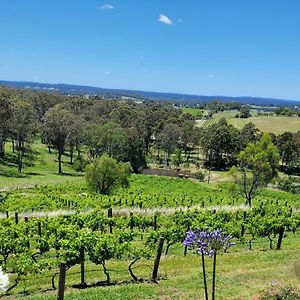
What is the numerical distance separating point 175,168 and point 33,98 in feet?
141

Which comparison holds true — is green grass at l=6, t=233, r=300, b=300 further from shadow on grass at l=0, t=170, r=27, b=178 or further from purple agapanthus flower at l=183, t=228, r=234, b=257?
shadow on grass at l=0, t=170, r=27, b=178

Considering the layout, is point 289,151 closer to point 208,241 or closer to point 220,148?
point 220,148

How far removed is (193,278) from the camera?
15047 mm

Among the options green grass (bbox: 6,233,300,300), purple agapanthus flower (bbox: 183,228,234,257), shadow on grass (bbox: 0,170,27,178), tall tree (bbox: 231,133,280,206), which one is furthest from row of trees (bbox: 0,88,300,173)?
purple agapanthus flower (bbox: 183,228,234,257)

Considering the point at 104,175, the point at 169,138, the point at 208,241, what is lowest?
the point at 169,138

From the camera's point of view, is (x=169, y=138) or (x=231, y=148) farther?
(x=169, y=138)

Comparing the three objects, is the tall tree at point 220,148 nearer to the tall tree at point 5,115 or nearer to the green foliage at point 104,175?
the tall tree at point 5,115

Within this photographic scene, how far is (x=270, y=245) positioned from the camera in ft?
70.4

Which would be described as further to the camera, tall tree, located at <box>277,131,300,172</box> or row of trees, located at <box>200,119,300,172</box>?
row of trees, located at <box>200,119,300,172</box>

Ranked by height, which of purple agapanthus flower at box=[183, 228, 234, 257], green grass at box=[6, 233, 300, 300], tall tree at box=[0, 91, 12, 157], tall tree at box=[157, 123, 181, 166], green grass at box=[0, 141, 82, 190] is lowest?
green grass at box=[0, 141, 82, 190]

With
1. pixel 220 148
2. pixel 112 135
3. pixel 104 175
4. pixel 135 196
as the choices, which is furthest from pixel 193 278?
pixel 220 148

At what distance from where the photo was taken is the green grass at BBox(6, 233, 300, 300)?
13.4 meters

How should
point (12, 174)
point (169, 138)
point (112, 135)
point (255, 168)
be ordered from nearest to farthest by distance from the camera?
point (255, 168) → point (12, 174) → point (112, 135) → point (169, 138)

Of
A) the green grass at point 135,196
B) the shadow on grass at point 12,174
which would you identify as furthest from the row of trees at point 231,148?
the shadow on grass at point 12,174
